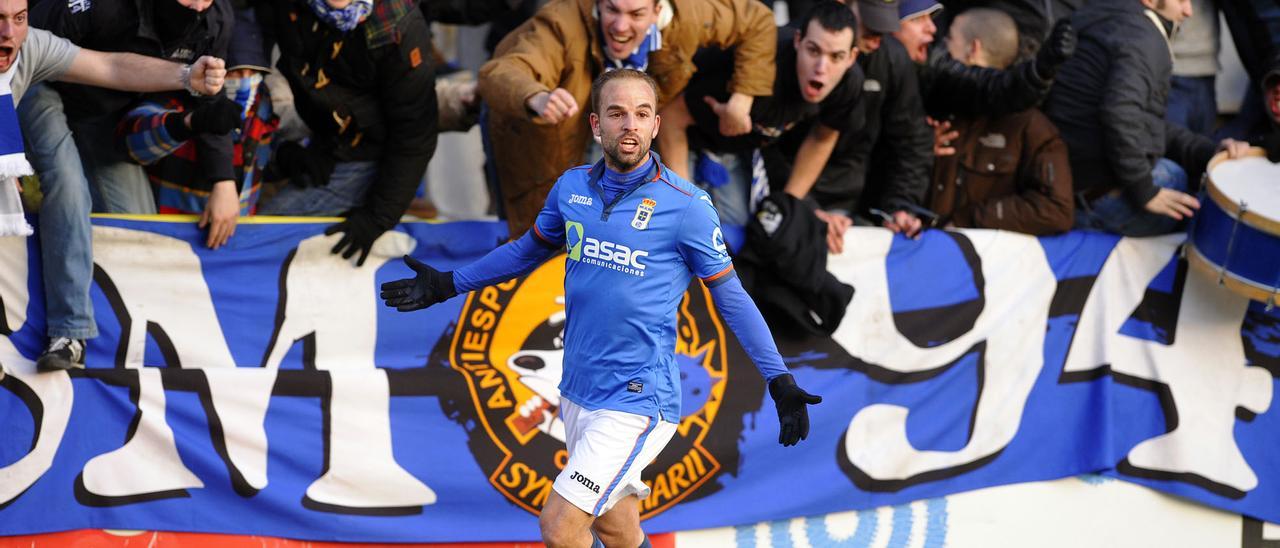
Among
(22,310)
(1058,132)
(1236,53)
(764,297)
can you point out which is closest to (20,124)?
(22,310)

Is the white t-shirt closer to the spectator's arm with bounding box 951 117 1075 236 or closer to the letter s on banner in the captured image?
the letter s on banner

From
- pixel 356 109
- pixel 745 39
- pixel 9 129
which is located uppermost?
pixel 9 129

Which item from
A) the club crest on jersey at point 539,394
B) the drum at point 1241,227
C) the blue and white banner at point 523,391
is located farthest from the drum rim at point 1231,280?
the club crest on jersey at point 539,394

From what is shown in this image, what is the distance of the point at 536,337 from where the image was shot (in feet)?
20.1

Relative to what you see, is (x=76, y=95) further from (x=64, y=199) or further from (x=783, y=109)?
(x=783, y=109)

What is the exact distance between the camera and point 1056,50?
643 centimetres

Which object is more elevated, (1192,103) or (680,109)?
(680,109)

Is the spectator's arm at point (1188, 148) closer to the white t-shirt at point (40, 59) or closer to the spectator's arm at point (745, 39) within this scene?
the spectator's arm at point (745, 39)

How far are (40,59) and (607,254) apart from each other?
2395mm

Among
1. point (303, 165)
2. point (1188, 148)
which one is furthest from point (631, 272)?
point (1188, 148)

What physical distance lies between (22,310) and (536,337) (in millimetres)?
2121

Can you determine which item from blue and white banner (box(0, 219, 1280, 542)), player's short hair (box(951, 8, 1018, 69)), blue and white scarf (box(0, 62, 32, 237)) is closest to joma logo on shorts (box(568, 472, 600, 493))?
blue and white banner (box(0, 219, 1280, 542))

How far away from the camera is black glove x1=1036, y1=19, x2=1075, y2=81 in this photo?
639cm

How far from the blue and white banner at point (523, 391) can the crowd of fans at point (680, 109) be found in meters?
0.20
